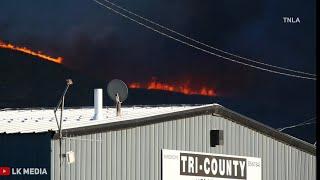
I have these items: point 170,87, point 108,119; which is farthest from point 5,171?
point 170,87

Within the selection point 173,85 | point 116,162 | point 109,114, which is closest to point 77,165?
point 116,162

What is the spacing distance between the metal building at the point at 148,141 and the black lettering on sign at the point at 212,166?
0.22 meters

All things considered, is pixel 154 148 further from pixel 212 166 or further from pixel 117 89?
pixel 117 89

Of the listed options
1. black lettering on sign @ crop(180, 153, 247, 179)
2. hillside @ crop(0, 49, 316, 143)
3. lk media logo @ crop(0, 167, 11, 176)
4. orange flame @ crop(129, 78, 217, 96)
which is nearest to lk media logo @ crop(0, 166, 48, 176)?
lk media logo @ crop(0, 167, 11, 176)

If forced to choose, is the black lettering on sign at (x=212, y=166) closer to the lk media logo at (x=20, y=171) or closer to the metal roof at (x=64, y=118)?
the metal roof at (x=64, y=118)

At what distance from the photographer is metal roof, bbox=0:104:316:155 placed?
86.6 ft

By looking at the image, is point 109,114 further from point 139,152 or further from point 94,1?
point 94,1

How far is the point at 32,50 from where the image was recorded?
216ft

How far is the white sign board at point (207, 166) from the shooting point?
2894 centimetres

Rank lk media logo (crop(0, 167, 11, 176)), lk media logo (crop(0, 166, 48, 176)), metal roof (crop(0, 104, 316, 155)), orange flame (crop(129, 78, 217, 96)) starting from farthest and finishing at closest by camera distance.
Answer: orange flame (crop(129, 78, 217, 96))
metal roof (crop(0, 104, 316, 155))
lk media logo (crop(0, 167, 11, 176))
lk media logo (crop(0, 166, 48, 176))

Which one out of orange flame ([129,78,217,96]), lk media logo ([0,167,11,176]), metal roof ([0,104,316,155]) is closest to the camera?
lk media logo ([0,167,11,176])

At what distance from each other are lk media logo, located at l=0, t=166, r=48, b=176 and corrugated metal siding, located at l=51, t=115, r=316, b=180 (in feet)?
1.20

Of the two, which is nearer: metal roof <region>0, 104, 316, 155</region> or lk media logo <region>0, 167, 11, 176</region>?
lk media logo <region>0, 167, 11, 176</region>

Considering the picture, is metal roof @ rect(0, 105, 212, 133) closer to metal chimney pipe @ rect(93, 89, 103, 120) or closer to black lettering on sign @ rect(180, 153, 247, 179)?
metal chimney pipe @ rect(93, 89, 103, 120)
